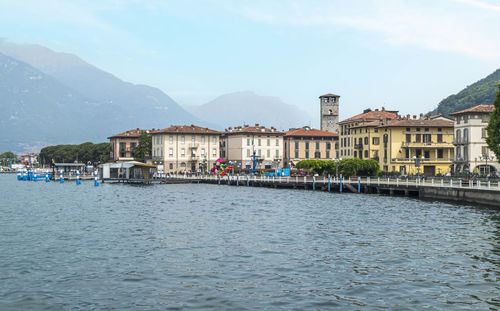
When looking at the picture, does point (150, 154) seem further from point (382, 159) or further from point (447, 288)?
point (447, 288)

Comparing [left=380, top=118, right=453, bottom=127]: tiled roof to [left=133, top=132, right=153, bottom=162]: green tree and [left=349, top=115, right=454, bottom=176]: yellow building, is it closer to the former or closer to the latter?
[left=349, top=115, right=454, bottom=176]: yellow building

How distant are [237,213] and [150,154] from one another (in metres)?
93.5

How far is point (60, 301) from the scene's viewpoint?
18562 mm

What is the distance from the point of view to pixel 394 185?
6894 centimetres

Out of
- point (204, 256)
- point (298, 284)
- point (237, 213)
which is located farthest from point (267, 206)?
point (298, 284)

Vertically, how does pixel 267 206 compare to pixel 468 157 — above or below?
below

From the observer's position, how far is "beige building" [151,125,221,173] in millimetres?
127938

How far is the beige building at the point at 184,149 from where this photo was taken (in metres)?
128

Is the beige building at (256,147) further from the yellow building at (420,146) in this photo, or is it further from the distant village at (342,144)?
the yellow building at (420,146)

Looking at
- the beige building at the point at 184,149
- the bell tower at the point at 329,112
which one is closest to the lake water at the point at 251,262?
the beige building at the point at 184,149

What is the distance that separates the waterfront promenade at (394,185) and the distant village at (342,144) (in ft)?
14.6

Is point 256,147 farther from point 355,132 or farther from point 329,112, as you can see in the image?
point 329,112

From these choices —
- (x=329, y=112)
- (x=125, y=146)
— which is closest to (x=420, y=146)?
(x=329, y=112)

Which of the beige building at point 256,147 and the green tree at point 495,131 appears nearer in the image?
the green tree at point 495,131
